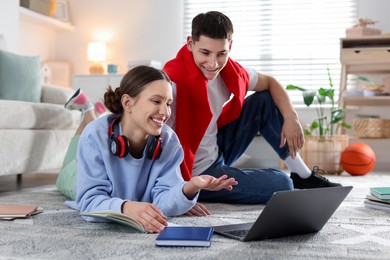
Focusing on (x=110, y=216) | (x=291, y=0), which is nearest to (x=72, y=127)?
(x=110, y=216)

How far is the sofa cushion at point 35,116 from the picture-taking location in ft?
7.96

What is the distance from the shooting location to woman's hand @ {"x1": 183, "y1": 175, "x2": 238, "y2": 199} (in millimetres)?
1328

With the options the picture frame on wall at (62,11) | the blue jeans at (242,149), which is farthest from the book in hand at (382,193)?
the picture frame on wall at (62,11)

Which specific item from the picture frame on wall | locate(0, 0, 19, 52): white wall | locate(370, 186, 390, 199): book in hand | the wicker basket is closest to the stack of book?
locate(370, 186, 390, 199): book in hand

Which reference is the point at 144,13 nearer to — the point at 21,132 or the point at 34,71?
the point at 34,71

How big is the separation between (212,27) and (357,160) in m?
2.07

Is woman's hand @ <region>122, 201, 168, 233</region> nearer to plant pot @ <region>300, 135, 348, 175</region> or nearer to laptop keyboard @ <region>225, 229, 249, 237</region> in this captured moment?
laptop keyboard @ <region>225, 229, 249, 237</region>

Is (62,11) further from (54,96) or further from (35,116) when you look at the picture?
(35,116)

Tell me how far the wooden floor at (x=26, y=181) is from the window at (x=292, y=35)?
2.20m

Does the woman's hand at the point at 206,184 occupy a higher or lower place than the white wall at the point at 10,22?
lower

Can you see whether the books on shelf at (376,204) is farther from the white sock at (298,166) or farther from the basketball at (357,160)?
the basketball at (357,160)

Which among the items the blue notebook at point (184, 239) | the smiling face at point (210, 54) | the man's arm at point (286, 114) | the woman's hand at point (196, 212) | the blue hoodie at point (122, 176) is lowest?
the woman's hand at point (196, 212)

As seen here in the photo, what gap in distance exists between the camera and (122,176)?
162 cm

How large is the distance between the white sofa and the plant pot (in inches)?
65.2
